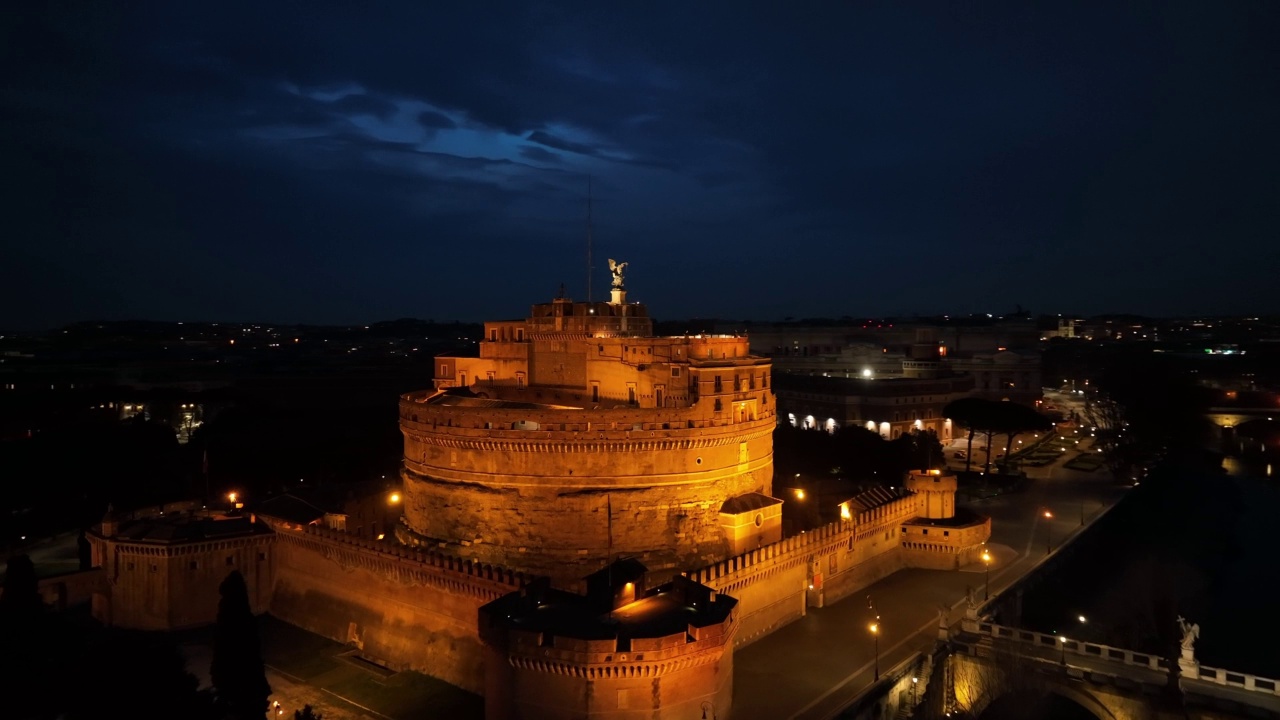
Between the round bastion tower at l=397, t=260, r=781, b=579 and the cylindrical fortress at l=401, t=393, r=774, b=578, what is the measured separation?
0.13 ft

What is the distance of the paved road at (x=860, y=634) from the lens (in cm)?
1883

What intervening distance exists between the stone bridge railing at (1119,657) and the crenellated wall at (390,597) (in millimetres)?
14444

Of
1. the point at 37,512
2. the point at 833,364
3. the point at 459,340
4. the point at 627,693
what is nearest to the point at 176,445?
the point at 37,512

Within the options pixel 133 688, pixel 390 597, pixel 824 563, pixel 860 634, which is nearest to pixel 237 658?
pixel 133 688

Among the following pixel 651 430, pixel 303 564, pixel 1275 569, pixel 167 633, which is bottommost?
pixel 1275 569

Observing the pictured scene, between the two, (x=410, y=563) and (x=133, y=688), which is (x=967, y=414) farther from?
(x=133, y=688)

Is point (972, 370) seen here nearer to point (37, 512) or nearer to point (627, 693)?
point (627, 693)

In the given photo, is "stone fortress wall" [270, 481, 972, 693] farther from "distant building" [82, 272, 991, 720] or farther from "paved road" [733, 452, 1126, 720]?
"paved road" [733, 452, 1126, 720]

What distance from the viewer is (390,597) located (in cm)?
2284

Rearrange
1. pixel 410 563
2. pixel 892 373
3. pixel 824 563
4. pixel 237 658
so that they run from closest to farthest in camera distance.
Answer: pixel 237 658 → pixel 410 563 → pixel 824 563 → pixel 892 373

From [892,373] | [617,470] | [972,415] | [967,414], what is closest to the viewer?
[617,470]

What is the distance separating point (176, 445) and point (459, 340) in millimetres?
93715

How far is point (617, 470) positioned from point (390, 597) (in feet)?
26.3

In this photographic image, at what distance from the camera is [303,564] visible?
25.4 m
